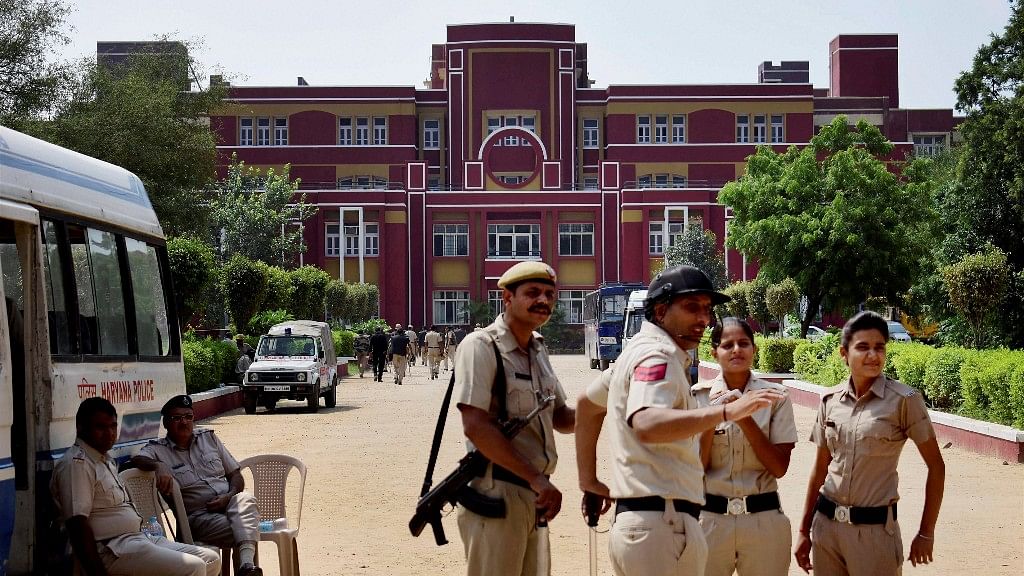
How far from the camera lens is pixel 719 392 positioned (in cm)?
618

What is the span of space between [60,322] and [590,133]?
230 feet

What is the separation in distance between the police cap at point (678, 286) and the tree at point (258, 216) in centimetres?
5582

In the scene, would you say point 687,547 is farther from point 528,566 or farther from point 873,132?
point 873,132

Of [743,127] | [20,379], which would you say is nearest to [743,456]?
[20,379]

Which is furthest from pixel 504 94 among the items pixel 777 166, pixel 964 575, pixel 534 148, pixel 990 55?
pixel 964 575

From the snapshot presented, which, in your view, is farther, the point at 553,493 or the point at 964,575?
the point at 964,575

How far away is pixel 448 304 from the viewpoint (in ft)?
233

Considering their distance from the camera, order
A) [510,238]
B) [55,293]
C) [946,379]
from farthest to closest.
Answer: [510,238], [946,379], [55,293]

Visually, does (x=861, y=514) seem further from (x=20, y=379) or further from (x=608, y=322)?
(x=608, y=322)

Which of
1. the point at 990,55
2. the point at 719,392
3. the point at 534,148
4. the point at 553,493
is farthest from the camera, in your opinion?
the point at 534,148

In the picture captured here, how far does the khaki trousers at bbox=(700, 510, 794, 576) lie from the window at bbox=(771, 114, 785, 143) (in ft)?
230

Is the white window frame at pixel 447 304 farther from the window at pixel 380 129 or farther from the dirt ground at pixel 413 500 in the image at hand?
the dirt ground at pixel 413 500

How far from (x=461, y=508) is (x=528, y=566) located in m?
0.34

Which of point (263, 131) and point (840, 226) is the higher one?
point (263, 131)
